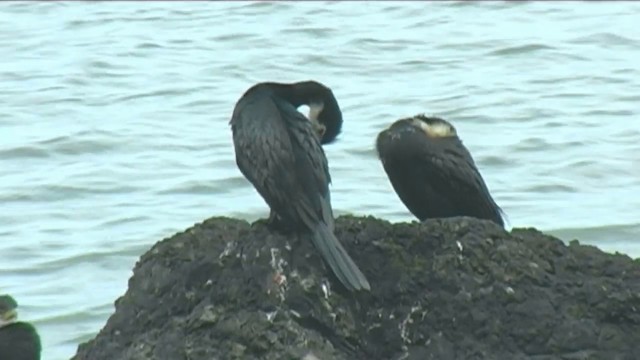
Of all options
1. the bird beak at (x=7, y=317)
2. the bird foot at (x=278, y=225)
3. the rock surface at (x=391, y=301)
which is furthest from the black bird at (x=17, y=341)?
the bird foot at (x=278, y=225)

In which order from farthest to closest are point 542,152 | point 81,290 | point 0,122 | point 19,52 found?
point 19,52, point 0,122, point 542,152, point 81,290

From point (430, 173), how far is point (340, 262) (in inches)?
46.5

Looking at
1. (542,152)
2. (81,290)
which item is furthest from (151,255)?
(542,152)

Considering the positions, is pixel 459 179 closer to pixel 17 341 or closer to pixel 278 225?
pixel 278 225

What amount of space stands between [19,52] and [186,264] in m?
10.6

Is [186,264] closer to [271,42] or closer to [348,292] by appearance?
[348,292]

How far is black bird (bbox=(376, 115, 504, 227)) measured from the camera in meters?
6.61

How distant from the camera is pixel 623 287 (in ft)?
18.3

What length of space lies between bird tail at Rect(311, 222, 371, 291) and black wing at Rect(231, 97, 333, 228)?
360 millimetres

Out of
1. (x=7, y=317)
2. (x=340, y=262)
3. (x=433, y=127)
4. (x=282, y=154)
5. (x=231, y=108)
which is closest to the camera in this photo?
(x=340, y=262)

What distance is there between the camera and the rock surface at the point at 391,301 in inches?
213

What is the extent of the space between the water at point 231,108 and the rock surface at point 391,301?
3.06m

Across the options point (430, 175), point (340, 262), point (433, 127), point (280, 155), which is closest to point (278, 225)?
point (280, 155)

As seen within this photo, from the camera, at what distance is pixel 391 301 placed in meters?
5.61
